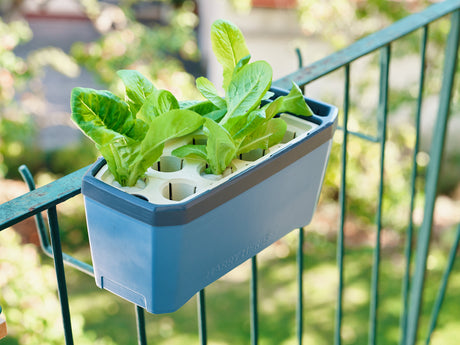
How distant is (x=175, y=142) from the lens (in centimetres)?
67

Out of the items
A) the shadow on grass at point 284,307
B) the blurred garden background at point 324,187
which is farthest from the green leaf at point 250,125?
the shadow on grass at point 284,307

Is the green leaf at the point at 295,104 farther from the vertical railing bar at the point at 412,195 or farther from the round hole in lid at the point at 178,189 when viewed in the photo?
the vertical railing bar at the point at 412,195

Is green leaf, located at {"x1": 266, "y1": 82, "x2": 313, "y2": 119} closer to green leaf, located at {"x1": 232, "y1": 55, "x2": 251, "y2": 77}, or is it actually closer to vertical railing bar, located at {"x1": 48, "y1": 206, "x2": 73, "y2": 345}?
green leaf, located at {"x1": 232, "y1": 55, "x2": 251, "y2": 77}

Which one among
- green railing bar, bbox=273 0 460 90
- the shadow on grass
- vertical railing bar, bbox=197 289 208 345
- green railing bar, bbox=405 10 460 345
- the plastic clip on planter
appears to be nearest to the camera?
the plastic clip on planter

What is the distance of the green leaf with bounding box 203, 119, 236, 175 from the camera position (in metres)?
0.59

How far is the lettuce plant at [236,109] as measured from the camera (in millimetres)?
615

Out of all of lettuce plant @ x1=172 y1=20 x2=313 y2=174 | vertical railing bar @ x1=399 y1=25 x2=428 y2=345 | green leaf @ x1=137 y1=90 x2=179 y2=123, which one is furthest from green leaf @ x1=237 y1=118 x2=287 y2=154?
vertical railing bar @ x1=399 y1=25 x2=428 y2=345

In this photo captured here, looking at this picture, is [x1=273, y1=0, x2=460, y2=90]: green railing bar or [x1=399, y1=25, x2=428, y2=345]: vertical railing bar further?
[x1=399, y1=25, x2=428, y2=345]: vertical railing bar

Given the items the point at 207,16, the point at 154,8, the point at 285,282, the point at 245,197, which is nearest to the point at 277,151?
the point at 245,197

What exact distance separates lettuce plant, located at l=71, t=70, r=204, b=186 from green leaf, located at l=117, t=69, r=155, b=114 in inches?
1.0

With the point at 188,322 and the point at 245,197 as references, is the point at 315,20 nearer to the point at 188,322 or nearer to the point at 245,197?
the point at 188,322

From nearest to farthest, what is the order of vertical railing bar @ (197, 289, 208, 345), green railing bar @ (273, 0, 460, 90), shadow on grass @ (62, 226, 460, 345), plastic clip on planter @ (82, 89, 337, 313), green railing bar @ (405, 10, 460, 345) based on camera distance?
plastic clip on planter @ (82, 89, 337, 313), vertical railing bar @ (197, 289, 208, 345), green railing bar @ (273, 0, 460, 90), green railing bar @ (405, 10, 460, 345), shadow on grass @ (62, 226, 460, 345)

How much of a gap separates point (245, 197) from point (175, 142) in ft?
0.42

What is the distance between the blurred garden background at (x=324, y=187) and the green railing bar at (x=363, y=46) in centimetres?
155
